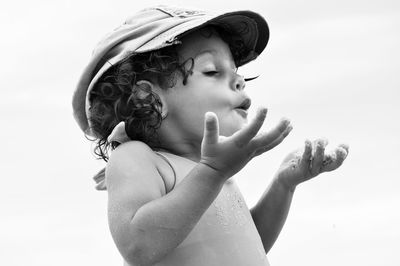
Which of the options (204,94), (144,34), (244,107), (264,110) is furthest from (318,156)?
(144,34)

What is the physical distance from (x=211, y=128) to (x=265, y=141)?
20cm

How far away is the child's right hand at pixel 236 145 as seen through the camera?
2772 millimetres

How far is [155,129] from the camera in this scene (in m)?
3.33

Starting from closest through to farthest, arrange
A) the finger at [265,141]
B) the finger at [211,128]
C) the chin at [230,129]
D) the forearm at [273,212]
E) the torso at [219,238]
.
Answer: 1. the finger at [211,128]
2. the finger at [265,141]
3. the torso at [219,238]
4. the chin at [230,129]
5. the forearm at [273,212]

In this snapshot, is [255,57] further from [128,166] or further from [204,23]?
[128,166]

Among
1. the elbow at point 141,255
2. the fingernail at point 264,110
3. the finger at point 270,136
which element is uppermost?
the fingernail at point 264,110

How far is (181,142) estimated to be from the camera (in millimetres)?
3354

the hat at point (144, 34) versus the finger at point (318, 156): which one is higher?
the hat at point (144, 34)

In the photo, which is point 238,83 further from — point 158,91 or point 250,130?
point 250,130

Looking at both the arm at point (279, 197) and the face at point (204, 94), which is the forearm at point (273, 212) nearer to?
the arm at point (279, 197)

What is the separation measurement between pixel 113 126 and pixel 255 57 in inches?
31.7

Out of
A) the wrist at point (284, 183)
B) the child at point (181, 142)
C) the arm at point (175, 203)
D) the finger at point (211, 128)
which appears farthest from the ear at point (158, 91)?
the wrist at point (284, 183)

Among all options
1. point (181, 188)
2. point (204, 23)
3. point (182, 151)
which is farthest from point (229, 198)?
point (204, 23)

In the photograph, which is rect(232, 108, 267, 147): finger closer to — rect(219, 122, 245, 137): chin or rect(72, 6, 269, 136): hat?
rect(219, 122, 245, 137): chin
